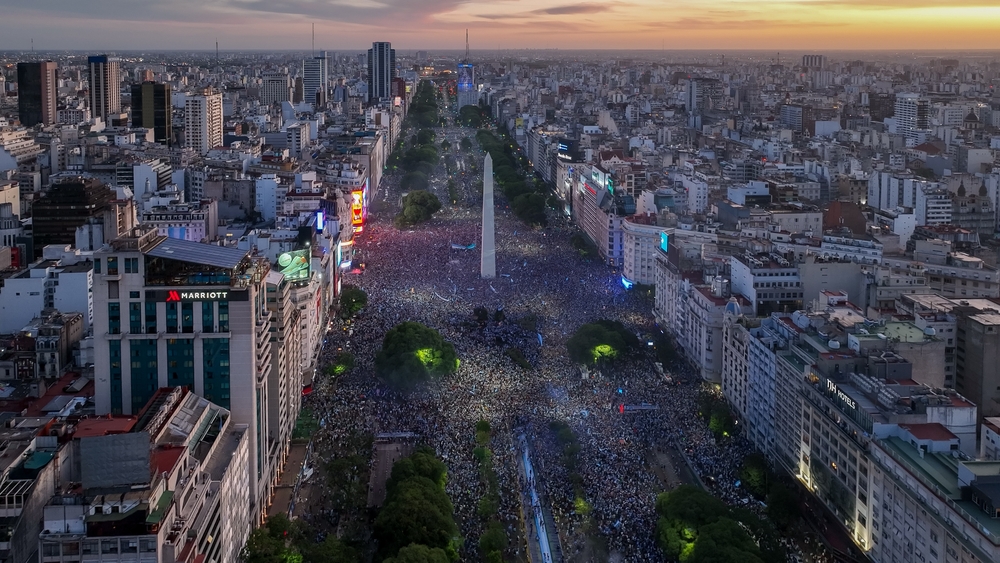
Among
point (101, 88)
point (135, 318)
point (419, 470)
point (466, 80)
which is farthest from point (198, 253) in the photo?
point (466, 80)

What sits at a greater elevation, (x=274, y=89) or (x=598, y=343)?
(x=274, y=89)

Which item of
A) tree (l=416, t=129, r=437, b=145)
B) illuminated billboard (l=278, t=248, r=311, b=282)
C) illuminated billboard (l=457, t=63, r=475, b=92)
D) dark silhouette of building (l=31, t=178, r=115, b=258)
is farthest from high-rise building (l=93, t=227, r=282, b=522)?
illuminated billboard (l=457, t=63, r=475, b=92)

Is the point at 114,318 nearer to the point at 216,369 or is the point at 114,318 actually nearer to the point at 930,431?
the point at 216,369

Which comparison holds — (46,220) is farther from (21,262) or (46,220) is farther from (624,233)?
(624,233)

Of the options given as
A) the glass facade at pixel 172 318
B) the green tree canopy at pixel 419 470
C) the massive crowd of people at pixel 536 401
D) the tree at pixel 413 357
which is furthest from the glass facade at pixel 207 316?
the tree at pixel 413 357

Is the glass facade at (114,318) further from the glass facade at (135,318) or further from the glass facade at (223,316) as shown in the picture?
the glass facade at (223,316)
